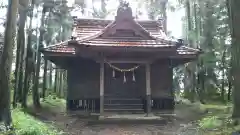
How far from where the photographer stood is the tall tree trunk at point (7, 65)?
29.3 ft

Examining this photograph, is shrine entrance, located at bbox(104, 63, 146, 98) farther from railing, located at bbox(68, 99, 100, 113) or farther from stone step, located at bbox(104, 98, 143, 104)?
railing, located at bbox(68, 99, 100, 113)

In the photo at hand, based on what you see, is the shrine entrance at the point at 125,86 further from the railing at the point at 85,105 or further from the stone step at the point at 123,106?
the railing at the point at 85,105

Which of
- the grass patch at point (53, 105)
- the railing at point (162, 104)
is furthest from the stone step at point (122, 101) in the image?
the grass patch at point (53, 105)

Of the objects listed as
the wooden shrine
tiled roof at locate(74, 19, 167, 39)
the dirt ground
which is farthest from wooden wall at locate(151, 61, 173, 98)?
the dirt ground

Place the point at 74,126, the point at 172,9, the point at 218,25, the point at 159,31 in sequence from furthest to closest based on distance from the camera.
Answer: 1. the point at 172,9
2. the point at 218,25
3. the point at 159,31
4. the point at 74,126

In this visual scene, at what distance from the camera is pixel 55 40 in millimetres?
32125

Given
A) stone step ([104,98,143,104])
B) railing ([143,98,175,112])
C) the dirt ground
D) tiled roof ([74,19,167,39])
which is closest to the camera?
the dirt ground

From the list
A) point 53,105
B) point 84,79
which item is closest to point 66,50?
point 84,79

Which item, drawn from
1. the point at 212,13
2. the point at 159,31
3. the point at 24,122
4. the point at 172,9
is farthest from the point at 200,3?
the point at 24,122

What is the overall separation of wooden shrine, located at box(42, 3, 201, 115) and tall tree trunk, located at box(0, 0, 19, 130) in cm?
489

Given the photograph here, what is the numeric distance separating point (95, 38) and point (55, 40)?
61.1 feet

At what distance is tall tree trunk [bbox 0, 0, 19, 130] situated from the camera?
892cm

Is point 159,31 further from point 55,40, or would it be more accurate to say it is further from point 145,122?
point 55,40

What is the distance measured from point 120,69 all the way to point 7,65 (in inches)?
265
